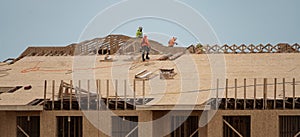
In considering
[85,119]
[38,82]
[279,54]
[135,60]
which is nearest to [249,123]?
[85,119]

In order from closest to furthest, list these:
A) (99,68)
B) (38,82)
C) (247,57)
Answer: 1. (38,82)
2. (99,68)
3. (247,57)

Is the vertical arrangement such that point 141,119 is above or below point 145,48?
below

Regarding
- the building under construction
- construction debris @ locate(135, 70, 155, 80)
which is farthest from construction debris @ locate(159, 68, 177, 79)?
construction debris @ locate(135, 70, 155, 80)

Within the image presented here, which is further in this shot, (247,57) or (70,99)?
(247,57)

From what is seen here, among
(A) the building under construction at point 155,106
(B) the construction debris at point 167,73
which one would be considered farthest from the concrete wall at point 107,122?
(B) the construction debris at point 167,73

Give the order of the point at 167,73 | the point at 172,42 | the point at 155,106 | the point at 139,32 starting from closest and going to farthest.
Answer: the point at 155,106 < the point at 167,73 < the point at 139,32 < the point at 172,42

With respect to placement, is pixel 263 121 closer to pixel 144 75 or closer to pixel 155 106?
pixel 155 106

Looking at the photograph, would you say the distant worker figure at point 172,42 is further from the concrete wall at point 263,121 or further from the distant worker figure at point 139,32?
the concrete wall at point 263,121

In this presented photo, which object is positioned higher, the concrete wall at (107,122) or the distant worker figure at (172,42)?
the distant worker figure at (172,42)

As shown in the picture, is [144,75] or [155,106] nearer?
[155,106]

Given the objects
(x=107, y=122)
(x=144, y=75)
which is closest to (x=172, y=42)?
(x=144, y=75)

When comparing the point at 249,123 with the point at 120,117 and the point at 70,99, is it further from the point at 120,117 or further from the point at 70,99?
the point at 70,99

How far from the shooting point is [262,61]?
115ft

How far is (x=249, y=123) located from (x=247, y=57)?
41.3 ft
